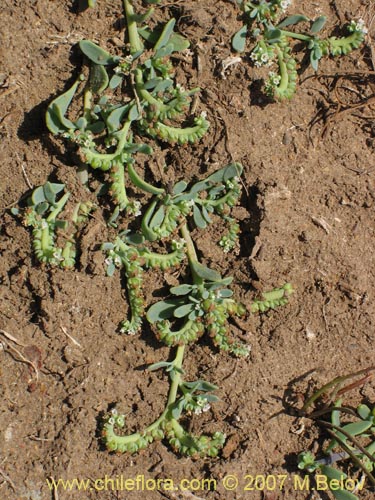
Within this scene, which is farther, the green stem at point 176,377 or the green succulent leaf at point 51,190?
the green stem at point 176,377

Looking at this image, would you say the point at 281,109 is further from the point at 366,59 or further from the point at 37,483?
the point at 37,483

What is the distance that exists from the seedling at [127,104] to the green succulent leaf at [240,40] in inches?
9.9

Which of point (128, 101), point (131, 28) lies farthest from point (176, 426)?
point (131, 28)

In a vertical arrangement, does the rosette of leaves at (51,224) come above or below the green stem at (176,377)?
above

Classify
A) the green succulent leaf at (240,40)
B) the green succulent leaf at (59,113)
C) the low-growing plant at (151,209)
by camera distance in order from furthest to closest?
the green succulent leaf at (240,40) → the low-growing plant at (151,209) → the green succulent leaf at (59,113)

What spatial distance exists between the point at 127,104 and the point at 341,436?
1.99 metres

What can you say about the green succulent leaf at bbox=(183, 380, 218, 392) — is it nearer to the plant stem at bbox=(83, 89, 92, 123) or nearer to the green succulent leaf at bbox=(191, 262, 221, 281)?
the green succulent leaf at bbox=(191, 262, 221, 281)

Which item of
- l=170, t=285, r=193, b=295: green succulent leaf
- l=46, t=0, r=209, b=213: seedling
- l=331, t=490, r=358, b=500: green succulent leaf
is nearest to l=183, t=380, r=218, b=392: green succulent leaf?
l=170, t=285, r=193, b=295: green succulent leaf

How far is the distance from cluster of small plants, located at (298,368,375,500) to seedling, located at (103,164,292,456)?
0.47 metres

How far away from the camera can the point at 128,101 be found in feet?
9.66

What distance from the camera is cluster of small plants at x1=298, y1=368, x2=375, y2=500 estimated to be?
2.89 m

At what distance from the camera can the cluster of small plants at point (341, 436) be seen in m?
2.89

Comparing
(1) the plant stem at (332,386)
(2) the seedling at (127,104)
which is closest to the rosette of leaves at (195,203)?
(2) the seedling at (127,104)

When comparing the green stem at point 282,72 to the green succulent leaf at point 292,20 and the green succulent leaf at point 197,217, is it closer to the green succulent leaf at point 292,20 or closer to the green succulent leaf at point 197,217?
the green succulent leaf at point 292,20
